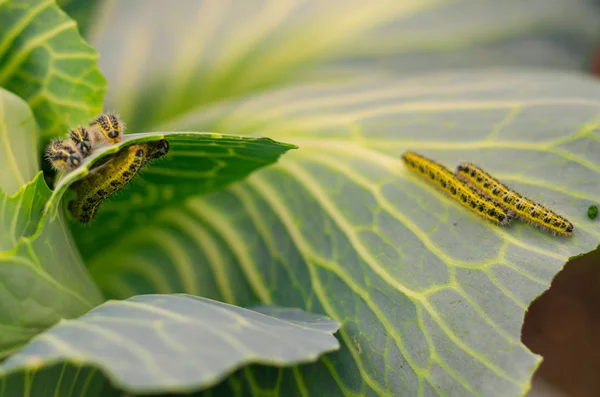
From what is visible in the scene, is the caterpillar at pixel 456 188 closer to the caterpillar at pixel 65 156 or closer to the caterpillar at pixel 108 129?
the caterpillar at pixel 108 129

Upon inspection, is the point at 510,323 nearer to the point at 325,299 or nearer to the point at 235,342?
the point at 325,299

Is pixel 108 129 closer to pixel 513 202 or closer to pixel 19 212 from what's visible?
pixel 19 212

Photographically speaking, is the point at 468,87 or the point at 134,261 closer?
the point at 468,87

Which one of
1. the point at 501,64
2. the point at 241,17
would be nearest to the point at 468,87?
the point at 501,64

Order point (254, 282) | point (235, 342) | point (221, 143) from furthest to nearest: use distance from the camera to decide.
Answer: point (254, 282) < point (221, 143) < point (235, 342)

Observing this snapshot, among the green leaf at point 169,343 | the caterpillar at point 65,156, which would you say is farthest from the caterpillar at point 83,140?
the green leaf at point 169,343

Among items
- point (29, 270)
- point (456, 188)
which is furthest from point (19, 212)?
point (456, 188)

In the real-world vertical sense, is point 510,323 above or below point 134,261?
above
